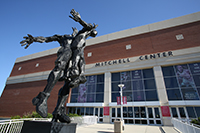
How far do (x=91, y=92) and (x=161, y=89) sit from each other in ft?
34.6

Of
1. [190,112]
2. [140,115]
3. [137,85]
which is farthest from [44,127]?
[190,112]

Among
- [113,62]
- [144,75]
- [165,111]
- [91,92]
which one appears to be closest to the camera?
[165,111]

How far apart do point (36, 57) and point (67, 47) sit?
3178cm

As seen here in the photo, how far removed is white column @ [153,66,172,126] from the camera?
1325 centimetres

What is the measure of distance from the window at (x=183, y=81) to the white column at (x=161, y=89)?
68 cm

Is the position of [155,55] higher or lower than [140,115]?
higher

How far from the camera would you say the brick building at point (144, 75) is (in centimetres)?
1407

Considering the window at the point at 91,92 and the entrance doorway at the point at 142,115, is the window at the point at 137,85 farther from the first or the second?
the window at the point at 91,92

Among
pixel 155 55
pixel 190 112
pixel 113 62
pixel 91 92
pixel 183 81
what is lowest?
pixel 190 112

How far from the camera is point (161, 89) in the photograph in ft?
48.4

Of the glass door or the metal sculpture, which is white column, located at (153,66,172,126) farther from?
the metal sculpture

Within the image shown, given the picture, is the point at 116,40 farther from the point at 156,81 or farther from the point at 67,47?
the point at 67,47

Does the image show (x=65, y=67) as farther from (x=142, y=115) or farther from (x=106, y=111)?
(x=106, y=111)

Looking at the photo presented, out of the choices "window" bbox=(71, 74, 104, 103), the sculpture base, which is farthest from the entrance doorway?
the sculpture base
